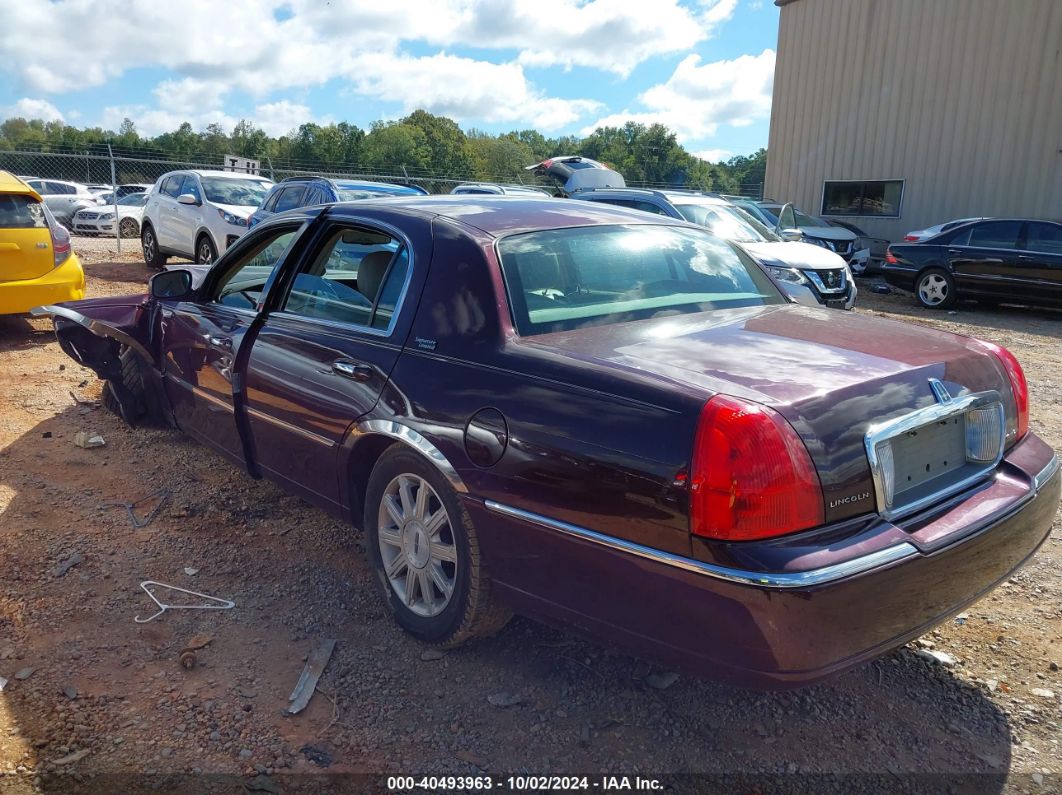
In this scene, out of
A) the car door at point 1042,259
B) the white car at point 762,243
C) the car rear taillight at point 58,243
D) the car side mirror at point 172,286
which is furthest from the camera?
the car door at point 1042,259

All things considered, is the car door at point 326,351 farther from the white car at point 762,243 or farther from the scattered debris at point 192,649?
the white car at point 762,243

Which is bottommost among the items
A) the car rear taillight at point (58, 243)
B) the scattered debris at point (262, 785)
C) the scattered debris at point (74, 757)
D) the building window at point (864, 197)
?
the scattered debris at point (74, 757)

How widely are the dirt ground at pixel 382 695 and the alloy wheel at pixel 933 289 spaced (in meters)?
10.4

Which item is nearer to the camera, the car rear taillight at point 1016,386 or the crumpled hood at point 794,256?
the car rear taillight at point 1016,386

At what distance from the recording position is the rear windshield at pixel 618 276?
A: 3.03m

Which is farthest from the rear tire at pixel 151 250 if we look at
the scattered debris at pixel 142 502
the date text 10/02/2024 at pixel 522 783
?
the date text 10/02/2024 at pixel 522 783

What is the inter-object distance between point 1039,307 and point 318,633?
42.6 ft

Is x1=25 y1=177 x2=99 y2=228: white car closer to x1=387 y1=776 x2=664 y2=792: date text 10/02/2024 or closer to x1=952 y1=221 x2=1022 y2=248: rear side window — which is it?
x1=952 y1=221 x2=1022 y2=248: rear side window

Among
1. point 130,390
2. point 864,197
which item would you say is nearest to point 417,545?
point 130,390

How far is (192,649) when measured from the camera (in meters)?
3.18

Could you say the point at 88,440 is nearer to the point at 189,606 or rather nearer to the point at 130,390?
the point at 130,390

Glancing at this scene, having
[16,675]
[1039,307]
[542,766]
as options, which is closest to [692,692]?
[542,766]

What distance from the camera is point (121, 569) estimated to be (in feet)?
12.5

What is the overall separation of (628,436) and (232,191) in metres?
12.7
